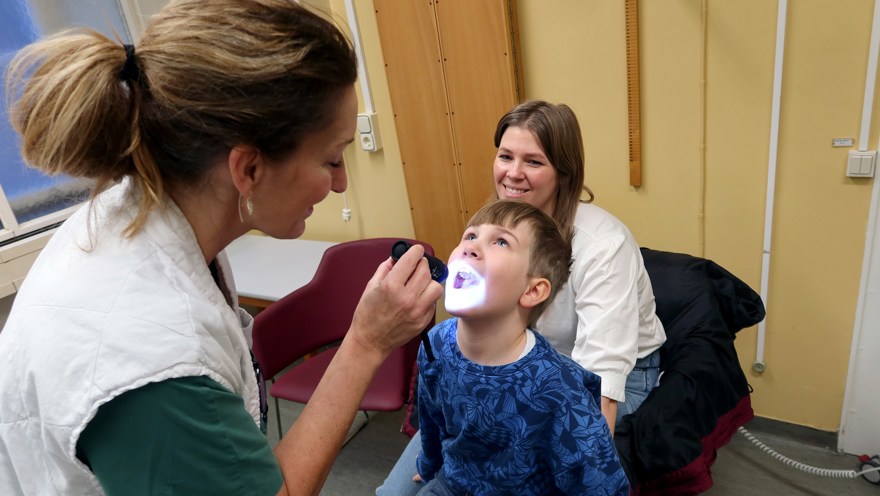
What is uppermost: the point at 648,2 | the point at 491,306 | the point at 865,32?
the point at 648,2

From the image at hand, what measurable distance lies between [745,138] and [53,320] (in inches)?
79.0

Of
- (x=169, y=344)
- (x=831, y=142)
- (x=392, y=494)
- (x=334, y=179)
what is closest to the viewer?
(x=169, y=344)

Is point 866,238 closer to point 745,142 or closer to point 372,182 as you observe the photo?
point 745,142

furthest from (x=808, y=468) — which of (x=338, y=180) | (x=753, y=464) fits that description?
(x=338, y=180)

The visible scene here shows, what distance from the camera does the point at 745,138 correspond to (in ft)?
6.21

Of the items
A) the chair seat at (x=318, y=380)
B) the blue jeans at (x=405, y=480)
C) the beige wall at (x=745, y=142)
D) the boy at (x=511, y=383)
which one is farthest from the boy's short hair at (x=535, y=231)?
the beige wall at (x=745, y=142)

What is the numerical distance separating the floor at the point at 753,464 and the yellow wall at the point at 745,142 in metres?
0.09

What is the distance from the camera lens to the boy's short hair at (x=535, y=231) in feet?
4.03

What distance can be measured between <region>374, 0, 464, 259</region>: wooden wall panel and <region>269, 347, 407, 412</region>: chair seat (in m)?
0.71

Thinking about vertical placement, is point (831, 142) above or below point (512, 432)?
above

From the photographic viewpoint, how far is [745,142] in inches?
74.6

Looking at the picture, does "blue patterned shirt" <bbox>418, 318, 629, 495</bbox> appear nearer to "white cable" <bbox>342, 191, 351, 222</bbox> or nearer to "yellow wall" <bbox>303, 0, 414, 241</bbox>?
"yellow wall" <bbox>303, 0, 414, 241</bbox>

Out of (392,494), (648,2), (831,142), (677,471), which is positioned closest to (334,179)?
(392,494)

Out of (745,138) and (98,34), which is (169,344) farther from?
(745,138)
